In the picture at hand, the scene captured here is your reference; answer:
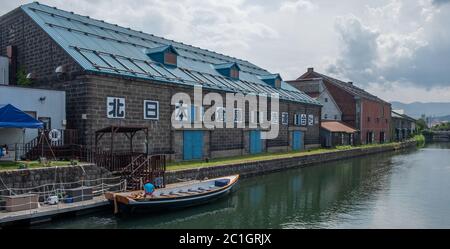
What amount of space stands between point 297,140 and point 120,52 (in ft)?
85.9

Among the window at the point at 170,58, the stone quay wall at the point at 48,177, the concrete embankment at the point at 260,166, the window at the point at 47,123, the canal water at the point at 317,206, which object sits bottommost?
the canal water at the point at 317,206

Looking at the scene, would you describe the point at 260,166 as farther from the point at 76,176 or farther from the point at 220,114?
the point at 76,176

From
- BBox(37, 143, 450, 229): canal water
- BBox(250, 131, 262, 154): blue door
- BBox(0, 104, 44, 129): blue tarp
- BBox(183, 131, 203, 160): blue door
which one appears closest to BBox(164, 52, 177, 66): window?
BBox(183, 131, 203, 160): blue door

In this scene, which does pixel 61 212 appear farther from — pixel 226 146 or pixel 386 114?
pixel 386 114

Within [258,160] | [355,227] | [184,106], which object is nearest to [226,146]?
[258,160]

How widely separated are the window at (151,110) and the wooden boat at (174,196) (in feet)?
25.0

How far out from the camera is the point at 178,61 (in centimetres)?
3788

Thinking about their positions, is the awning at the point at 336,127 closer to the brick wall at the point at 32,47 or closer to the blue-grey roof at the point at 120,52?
the blue-grey roof at the point at 120,52

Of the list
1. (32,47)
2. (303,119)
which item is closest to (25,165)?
(32,47)

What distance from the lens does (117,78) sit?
27.1m

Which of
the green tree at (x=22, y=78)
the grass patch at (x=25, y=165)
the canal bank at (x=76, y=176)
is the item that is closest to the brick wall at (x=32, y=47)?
the green tree at (x=22, y=78)

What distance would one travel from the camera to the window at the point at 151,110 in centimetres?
2909

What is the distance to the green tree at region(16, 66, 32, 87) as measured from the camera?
28953mm
